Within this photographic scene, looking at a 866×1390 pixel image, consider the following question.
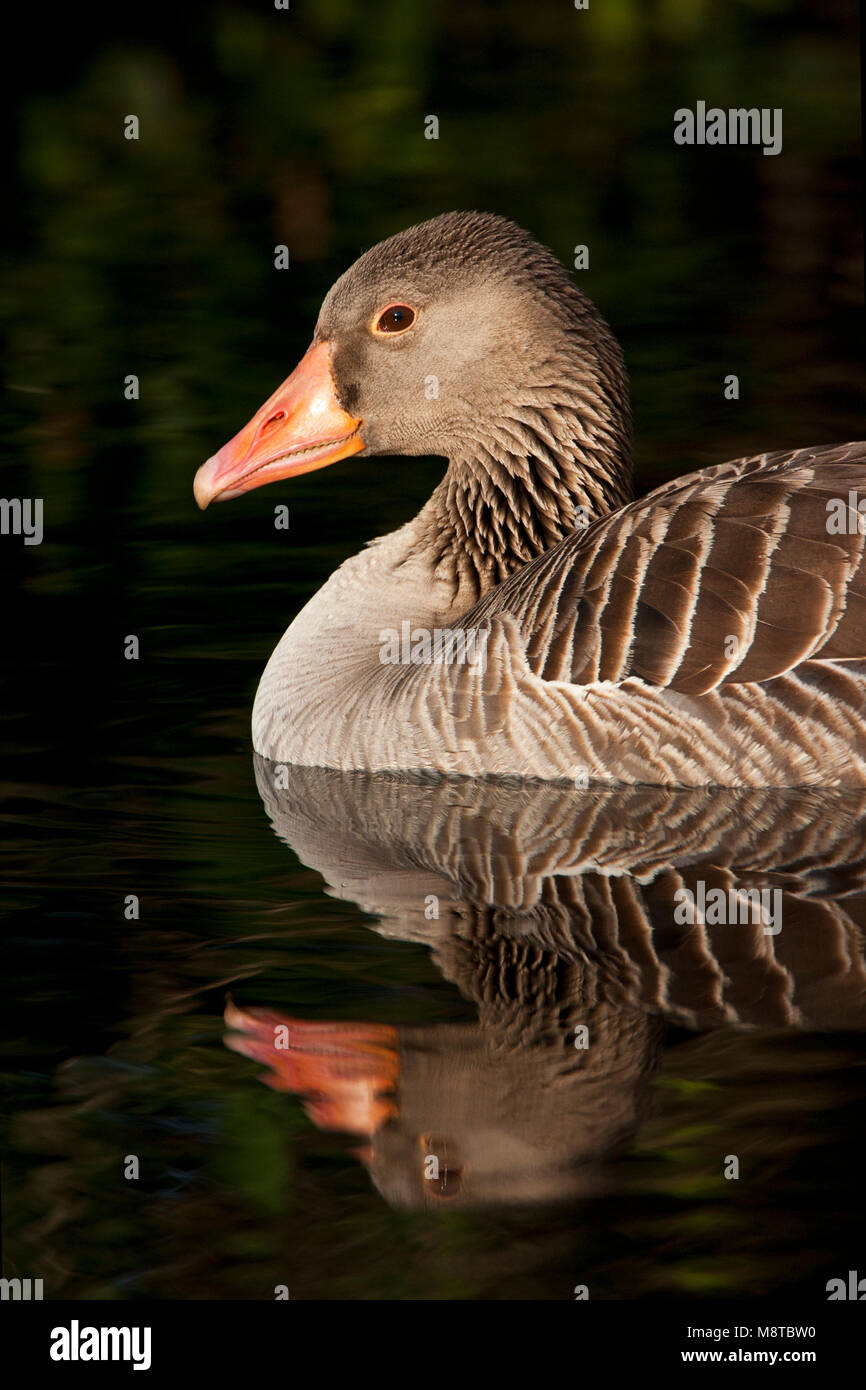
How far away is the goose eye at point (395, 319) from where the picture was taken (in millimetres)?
9555

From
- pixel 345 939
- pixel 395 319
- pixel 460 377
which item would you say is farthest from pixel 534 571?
pixel 345 939

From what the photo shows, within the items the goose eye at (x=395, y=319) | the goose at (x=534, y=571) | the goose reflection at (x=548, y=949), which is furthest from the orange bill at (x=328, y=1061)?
the goose eye at (x=395, y=319)

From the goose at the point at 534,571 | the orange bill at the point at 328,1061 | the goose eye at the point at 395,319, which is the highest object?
the goose eye at the point at 395,319

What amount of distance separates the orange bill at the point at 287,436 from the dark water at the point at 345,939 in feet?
4.16

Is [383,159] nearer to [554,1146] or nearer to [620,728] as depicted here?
[620,728]

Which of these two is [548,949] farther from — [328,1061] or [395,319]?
[395,319]

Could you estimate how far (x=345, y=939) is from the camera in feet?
24.7

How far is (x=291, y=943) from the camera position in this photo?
7.52 metres

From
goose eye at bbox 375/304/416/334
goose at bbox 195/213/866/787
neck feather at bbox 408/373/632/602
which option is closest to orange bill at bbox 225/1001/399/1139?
goose at bbox 195/213/866/787

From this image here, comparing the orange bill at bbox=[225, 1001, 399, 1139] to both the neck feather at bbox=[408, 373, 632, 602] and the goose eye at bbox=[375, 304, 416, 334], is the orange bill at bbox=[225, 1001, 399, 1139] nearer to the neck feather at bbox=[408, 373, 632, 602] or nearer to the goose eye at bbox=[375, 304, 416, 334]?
the neck feather at bbox=[408, 373, 632, 602]

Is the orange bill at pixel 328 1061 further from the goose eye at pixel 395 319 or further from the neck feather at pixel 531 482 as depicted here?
the goose eye at pixel 395 319

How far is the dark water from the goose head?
1.58 m

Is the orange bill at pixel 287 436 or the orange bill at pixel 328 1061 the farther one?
the orange bill at pixel 287 436

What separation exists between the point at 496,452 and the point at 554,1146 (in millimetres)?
4451
